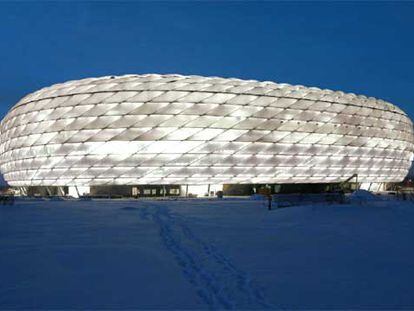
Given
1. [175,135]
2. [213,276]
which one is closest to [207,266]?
[213,276]

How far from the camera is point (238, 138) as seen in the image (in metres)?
39.3

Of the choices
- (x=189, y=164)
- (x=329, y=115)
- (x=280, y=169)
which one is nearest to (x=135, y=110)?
(x=189, y=164)

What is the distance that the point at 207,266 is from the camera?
25.4ft

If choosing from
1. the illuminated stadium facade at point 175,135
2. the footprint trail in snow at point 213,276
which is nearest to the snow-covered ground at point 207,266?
the footprint trail in snow at point 213,276

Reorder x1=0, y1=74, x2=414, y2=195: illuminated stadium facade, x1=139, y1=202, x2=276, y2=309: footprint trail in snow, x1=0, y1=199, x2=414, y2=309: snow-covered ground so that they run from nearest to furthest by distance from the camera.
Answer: x1=139, y1=202, x2=276, y2=309: footprint trail in snow
x1=0, y1=199, x2=414, y2=309: snow-covered ground
x1=0, y1=74, x2=414, y2=195: illuminated stadium facade

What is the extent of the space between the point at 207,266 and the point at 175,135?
30.8 metres

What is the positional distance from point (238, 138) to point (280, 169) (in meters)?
5.76

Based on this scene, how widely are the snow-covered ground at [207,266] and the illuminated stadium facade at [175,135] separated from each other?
25.0 meters

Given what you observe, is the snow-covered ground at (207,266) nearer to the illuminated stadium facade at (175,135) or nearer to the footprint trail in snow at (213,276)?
the footprint trail in snow at (213,276)

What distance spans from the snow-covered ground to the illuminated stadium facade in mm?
24995

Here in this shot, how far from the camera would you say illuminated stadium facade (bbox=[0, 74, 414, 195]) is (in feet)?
125

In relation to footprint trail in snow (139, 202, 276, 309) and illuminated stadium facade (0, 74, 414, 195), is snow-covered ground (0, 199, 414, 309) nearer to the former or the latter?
footprint trail in snow (139, 202, 276, 309)

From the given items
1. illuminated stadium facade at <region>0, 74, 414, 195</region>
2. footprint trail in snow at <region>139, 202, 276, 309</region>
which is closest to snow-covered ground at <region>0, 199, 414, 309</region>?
footprint trail in snow at <region>139, 202, 276, 309</region>

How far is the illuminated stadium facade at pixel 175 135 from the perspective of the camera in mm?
38219
